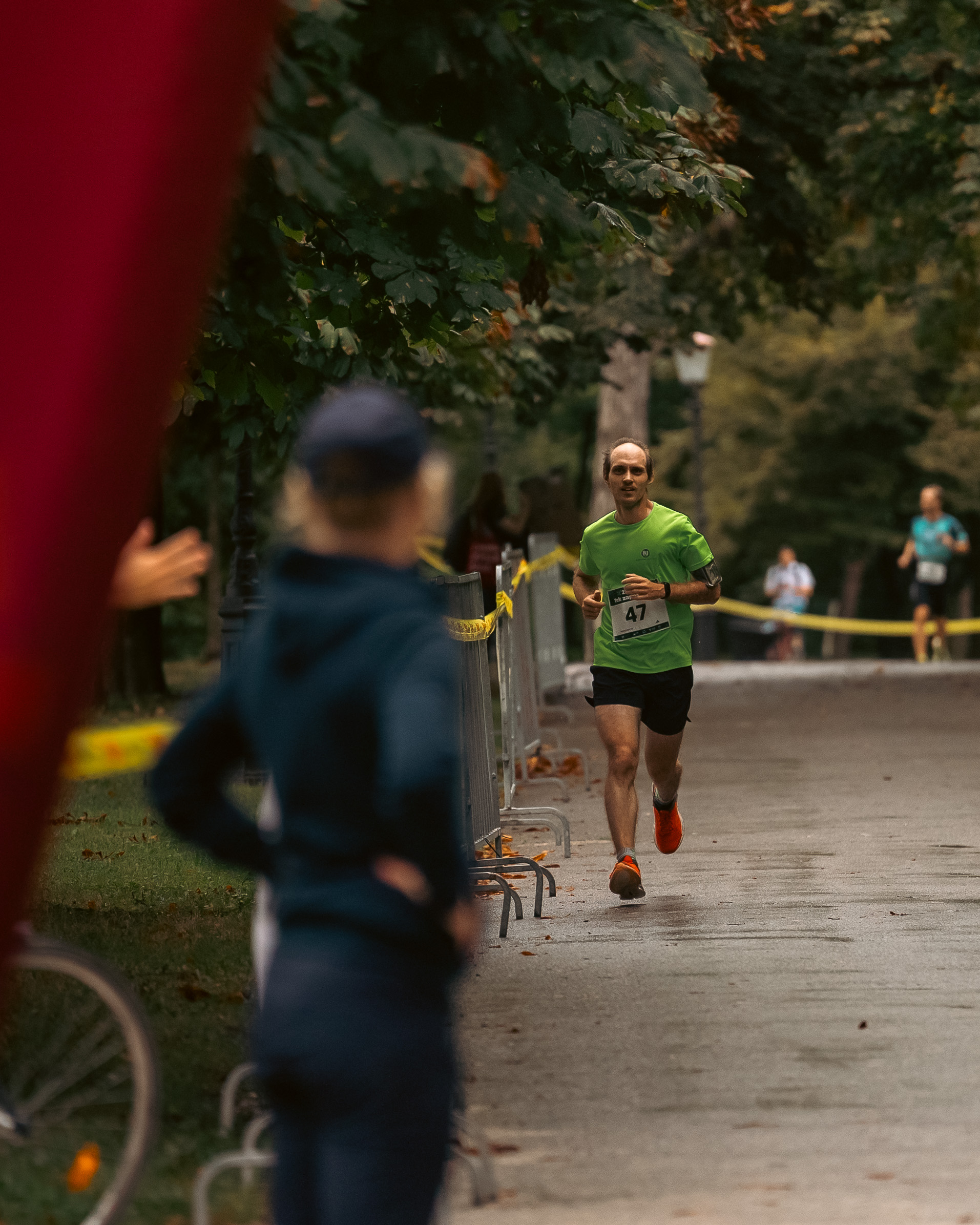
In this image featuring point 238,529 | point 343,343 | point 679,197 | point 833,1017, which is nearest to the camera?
point 833,1017

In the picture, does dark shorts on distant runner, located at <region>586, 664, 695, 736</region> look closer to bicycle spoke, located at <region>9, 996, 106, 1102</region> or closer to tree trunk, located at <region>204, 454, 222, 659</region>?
bicycle spoke, located at <region>9, 996, 106, 1102</region>

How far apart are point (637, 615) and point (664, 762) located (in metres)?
0.76

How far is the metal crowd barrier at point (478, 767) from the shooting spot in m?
8.60

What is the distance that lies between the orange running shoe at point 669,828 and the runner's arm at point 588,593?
993 mm

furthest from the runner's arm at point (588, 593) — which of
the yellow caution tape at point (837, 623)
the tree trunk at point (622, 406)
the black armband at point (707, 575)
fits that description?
the yellow caution tape at point (837, 623)

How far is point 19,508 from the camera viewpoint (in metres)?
3.14

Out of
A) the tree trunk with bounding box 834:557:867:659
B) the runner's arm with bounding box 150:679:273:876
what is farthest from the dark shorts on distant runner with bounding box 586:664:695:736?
the tree trunk with bounding box 834:557:867:659

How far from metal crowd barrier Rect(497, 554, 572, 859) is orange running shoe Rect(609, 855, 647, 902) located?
3.93 ft

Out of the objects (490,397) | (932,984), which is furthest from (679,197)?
(490,397)

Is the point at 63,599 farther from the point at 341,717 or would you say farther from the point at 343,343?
the point at 343,343

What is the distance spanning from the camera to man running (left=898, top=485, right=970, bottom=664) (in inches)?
999

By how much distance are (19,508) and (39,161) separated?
538mm

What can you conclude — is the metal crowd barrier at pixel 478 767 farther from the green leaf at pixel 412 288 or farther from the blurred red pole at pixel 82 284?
the blurred red pole at pixel 82 284

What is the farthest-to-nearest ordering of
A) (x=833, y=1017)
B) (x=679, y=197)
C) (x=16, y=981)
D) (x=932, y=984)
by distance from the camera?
1. (x=679, y=197)
2. (x=932, y=984)
3. (x=833, y=1017)
4. (x=16, y=981)
